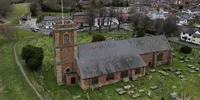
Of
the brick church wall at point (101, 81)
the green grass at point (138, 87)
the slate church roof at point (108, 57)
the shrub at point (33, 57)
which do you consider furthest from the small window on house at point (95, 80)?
the shrub at point (33, 57)

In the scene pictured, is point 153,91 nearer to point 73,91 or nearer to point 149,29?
point 73,91

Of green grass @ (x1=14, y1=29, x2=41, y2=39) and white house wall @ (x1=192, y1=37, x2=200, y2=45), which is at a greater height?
green grass @ (x1=14, y1=29, x2=41, y2=39)

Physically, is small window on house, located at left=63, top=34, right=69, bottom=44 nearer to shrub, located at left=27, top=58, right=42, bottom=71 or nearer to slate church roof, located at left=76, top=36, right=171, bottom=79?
slate church roof, located at left=76, top=36, right=171, bottom=79

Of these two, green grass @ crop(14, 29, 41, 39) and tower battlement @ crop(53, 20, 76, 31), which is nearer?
tower battlement @ crop(53, 20, 76, 31)

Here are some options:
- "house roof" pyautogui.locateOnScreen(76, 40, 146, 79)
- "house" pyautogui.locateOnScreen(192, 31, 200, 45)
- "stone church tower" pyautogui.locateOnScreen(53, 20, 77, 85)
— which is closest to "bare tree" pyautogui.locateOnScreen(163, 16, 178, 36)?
"house" pyautogui.locateOnScreen(192, 31, 200, 45)

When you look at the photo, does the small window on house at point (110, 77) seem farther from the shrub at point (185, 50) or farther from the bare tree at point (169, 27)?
the bare tree at point (169, 27)

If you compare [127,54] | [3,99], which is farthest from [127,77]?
[3,99]
